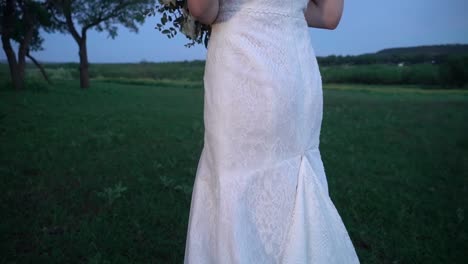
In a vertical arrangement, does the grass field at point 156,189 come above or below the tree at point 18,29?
below

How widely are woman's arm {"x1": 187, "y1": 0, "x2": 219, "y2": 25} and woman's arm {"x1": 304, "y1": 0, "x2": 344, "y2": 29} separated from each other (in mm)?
568

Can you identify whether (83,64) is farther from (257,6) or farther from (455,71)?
(257,6)

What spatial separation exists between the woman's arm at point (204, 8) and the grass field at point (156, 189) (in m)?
2.38

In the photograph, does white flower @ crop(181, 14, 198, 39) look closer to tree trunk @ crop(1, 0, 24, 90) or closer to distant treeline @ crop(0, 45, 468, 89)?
distant treeline @ crop(0, 45, 468, 89)

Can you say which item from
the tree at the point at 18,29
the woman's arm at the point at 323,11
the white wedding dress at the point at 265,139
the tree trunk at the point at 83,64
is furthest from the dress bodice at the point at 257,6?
the tree trunk at the point at 83,64

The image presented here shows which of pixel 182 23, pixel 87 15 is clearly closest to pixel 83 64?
pixel 87 15

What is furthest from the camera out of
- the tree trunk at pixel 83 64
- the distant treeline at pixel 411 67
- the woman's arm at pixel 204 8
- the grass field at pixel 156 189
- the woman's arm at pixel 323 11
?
the tree trunk at pixel 83 64

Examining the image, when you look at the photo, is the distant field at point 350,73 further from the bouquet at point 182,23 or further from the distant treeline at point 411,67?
the bouquet at point 182,23

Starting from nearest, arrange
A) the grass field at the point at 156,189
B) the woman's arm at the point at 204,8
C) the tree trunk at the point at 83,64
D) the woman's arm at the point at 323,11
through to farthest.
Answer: the woman's arm at the point at 204,8 < the woman's arm at the point at 323,11 < the grass field at the point at 156,189 < the tree trunk at the point at 83,64

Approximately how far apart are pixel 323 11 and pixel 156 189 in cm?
370

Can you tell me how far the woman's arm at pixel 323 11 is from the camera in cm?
200

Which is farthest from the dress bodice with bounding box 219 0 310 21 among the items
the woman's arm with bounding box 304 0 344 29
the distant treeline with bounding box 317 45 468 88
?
the distant treeline with bounding box 317 45 468 88

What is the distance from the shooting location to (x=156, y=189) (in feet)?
17.1

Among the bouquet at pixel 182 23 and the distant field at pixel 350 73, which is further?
the distant field at pixel 350 73
